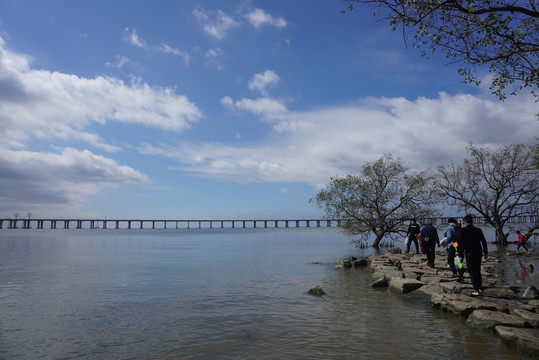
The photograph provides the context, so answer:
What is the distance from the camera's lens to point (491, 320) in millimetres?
8852

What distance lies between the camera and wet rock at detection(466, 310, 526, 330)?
8570 millimetres

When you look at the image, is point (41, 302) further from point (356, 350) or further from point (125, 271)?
point (356, 350)

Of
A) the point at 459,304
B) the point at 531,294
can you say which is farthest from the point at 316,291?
the point at 531,294

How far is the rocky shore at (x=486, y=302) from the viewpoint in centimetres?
778

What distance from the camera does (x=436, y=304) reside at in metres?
11.2

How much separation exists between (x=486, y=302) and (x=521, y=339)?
10.4 feet

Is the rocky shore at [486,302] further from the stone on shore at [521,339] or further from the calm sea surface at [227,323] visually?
the calm sea surface at [227,323]

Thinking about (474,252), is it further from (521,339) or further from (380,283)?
(521,339)

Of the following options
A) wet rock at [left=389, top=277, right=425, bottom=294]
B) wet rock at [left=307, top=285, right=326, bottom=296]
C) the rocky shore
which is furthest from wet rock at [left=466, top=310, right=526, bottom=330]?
wet rock at [left=307, top=285, right=326, bottom=296]

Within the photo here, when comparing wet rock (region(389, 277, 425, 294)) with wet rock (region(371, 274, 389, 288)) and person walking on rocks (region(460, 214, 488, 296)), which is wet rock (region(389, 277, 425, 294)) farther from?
person walking on rocks (region(460, 214, 488, 296))

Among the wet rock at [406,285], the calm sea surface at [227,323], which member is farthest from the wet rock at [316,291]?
the wet rock at [406,285]

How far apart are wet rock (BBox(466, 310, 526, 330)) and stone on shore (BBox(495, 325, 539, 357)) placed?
1.69ft

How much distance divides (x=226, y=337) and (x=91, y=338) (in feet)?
11.7

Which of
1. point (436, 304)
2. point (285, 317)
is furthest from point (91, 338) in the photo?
point (436, 304)
